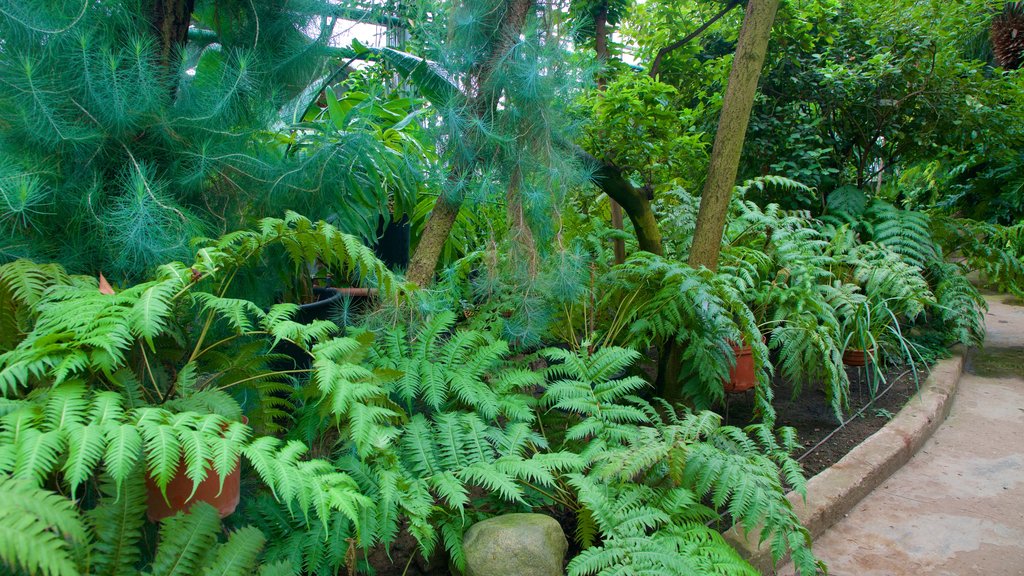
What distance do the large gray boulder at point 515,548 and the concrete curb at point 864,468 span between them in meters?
0.66

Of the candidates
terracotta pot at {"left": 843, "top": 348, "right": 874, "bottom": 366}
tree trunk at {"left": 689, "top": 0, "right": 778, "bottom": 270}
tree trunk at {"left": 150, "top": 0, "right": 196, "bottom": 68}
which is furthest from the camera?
terracotta pot at {"left": 843, "top": 348, "right": 874, "bottom": 366}

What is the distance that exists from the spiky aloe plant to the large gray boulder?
34.2 ft

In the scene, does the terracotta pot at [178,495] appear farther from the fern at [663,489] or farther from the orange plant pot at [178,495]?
the fern at [663,489]

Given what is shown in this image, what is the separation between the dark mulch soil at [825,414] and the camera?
314cm

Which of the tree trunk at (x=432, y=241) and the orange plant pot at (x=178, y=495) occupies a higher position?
the tree trunk at (x=432, y=241)

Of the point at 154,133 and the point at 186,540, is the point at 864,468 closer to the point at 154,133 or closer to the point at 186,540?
the point at 186,540

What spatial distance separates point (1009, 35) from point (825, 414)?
28.5ft

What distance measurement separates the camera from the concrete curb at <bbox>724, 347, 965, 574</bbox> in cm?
224

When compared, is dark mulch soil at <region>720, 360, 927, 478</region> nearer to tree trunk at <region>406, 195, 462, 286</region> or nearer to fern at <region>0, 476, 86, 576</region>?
tree trunk at <region>406, 195, 462, 286</region>

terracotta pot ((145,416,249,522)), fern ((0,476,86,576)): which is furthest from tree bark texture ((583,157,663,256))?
fern ((0,476,86,576))

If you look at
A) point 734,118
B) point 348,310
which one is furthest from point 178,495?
point 734,118

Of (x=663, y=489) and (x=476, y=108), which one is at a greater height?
(x=476, y=108)

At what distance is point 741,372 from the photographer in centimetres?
316

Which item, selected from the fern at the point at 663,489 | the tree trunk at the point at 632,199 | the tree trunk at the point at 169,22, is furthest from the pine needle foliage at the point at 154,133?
the fern at the point at 663,489
